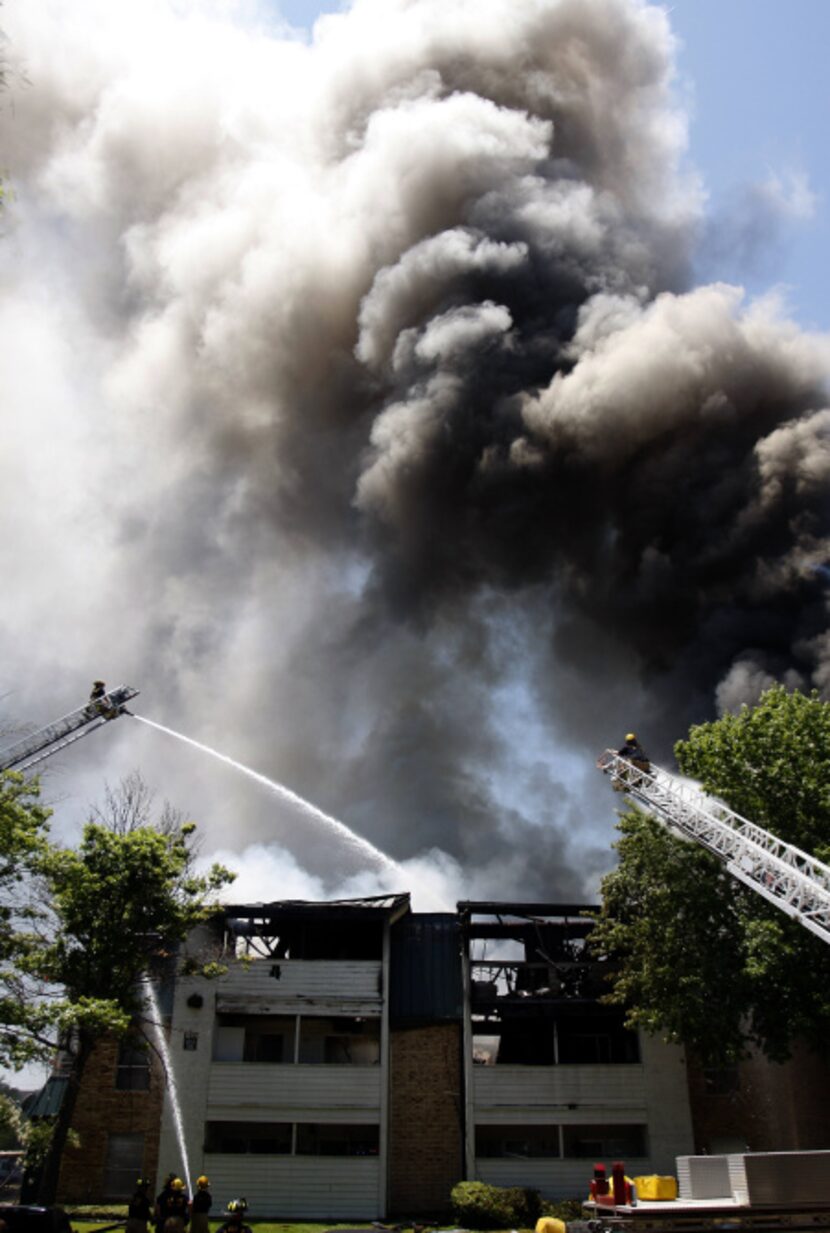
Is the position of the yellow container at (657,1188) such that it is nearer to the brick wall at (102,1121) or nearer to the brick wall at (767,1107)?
the brick wall at (767,1107)

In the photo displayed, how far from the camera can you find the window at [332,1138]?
91.3ft

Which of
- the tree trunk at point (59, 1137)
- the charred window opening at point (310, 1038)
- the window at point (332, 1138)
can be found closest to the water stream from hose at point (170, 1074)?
the charred window opening at point (310, 1038)

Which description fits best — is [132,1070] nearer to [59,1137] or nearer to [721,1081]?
[59,1137]

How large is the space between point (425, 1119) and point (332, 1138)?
367cm

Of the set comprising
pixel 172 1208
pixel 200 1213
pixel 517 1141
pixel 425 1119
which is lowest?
pixel 200 1213

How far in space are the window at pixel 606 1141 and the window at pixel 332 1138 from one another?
5861 mm

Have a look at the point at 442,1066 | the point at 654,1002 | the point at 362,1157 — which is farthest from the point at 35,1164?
the point at 654,1002

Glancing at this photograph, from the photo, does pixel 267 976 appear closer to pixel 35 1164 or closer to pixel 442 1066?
pixel 442 1066

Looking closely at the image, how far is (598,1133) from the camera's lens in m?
28.0

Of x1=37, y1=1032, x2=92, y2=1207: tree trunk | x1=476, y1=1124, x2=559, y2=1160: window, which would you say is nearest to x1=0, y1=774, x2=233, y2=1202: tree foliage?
x1=37, y1=1032, x2=92, y2=1207: tree trunk

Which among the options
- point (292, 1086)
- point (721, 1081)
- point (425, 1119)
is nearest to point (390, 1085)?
point (425, 1119)

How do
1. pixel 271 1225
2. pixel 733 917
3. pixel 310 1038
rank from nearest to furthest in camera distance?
pixel 271 1225 < pixel 733 917 < pixel 310 1038

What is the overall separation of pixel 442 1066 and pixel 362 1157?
3216mm

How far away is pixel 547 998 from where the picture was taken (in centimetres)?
2817
